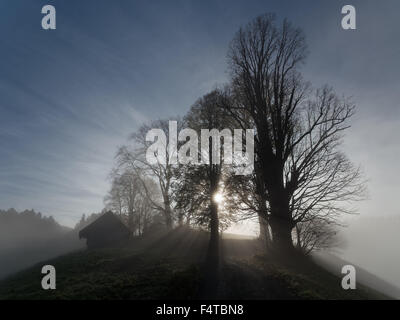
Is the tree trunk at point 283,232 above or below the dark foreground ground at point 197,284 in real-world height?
above

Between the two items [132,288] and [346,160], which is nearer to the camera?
[132,288]

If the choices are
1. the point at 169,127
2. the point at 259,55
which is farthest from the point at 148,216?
the point at 259,55

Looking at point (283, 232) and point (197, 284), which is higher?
point (283, 232)

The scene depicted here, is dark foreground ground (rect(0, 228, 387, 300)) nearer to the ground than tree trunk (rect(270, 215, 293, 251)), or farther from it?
nearer to the ground

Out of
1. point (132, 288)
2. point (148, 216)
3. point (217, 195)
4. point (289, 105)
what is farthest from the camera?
point (148, 216)

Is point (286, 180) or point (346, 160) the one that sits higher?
point (346, 160)

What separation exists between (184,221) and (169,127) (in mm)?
12780

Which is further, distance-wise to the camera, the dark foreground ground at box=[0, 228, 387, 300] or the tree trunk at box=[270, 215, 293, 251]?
the tree trunk at box=[270, 215, 293, 251]

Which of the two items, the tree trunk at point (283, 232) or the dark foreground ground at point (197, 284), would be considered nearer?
the dark foreground ground at point (197, 284)

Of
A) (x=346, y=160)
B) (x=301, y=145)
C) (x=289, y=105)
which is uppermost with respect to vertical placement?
(x=289, y=105)

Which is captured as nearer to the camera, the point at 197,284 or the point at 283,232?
the point at 197,284
